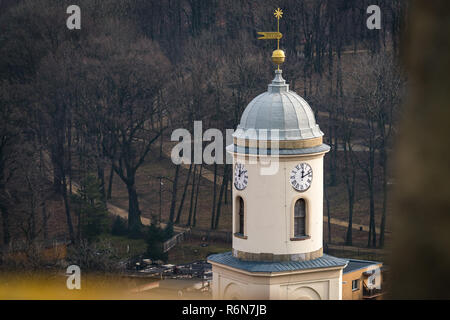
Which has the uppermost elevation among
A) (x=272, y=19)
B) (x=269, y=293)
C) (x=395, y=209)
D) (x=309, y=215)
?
(x=272, y=19)

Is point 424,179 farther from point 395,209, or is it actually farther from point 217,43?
point 217,43

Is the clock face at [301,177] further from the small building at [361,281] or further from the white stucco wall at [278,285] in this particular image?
the small building at [361,281]

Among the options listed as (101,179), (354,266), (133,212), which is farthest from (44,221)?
(354,266)

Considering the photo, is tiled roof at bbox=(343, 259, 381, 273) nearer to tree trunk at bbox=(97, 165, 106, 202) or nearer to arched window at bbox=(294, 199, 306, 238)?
arched window at bbox=(294, 199, 306, 238)

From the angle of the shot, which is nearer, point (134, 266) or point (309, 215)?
point (309, 215)

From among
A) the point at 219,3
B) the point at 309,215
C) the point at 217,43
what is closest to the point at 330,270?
the point at 309,215

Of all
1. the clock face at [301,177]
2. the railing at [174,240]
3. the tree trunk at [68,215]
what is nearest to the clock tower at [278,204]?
the clock face at [301,177]

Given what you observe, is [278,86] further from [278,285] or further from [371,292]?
[371,292]
